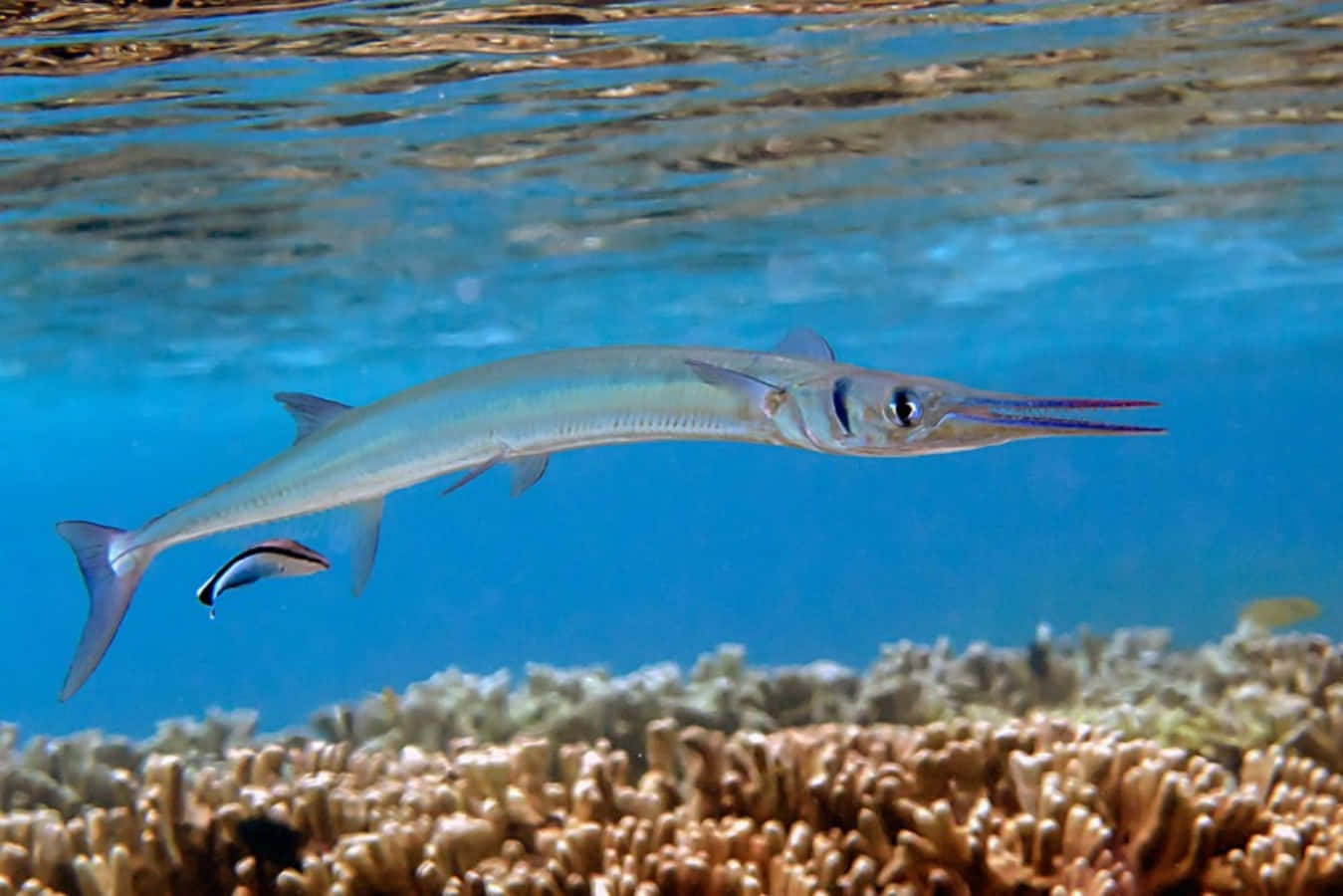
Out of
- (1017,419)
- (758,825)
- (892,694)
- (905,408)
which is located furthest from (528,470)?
(892,694)

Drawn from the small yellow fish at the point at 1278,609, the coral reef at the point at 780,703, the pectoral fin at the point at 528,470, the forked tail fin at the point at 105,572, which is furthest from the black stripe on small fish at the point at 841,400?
the small yellow fish at the point at 1278,609

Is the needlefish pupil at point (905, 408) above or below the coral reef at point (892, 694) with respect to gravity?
above

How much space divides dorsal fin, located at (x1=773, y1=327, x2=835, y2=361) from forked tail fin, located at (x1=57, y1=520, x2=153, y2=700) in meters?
2.85

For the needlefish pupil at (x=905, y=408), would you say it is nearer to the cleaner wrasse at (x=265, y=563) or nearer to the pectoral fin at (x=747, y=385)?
the pectoral fin at (x=747, y=385)

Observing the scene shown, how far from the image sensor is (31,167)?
15250mm

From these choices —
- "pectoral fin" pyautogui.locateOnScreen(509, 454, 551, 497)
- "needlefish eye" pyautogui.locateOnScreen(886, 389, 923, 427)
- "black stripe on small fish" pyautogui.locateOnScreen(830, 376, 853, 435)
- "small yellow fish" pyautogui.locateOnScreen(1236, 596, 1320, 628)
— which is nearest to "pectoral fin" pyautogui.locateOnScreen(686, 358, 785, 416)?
"black stripe on small fish" pyautogui.locateOnScreen(830, 376, 853, 435)

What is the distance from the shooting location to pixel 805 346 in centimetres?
428

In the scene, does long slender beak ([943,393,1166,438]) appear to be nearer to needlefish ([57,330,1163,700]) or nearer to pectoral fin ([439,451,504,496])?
needlefish ([57,330,1163,700])

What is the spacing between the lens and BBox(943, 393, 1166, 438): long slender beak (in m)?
3.03

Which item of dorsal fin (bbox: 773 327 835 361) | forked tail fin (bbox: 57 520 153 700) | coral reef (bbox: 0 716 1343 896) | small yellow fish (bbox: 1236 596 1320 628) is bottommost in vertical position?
small yellow fish (bbox: 1236 596 1320 628)

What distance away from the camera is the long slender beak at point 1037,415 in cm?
303

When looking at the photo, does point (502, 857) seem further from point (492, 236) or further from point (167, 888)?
point (492, 236)

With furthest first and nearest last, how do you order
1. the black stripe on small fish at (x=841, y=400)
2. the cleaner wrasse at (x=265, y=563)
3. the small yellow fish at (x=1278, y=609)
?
the small yellow fish at (x=1278, y=609)
the cleaner wrasse at (x=265, y=563)
the black stripe on small fish at (x=841, y=400)

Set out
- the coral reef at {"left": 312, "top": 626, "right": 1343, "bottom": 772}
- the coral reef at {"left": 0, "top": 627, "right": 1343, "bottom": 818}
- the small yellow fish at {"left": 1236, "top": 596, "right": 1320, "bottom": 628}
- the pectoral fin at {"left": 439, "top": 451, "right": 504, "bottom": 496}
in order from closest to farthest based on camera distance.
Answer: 1. the pectoral fin at {"left": 439, "top": 451, "right": 504, "bottom": 496}
2. the coral reef at {"left": 0, "top": 627, "right": 1343, "bottom": 818}
3. the coral reef at {"left": 312, "top": 626, "right": 1343, "bottom": 772}
4. the small yellow fish at {"left": 1236, "top": 596, "right": 1320, "bottom": 628}
